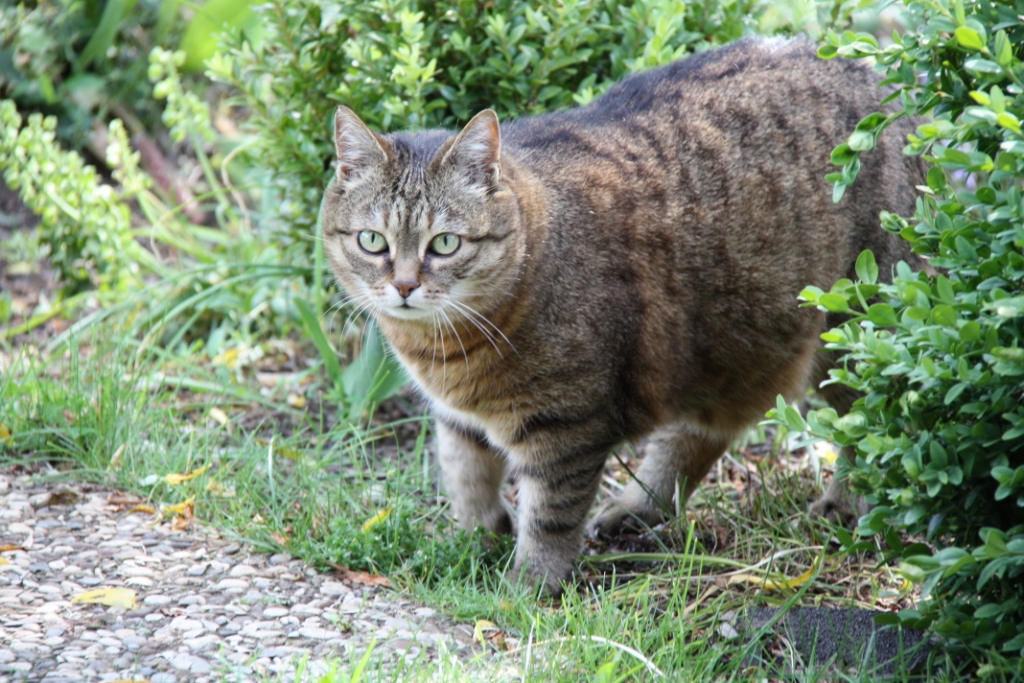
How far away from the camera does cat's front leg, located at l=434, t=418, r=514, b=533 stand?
12.0 feet

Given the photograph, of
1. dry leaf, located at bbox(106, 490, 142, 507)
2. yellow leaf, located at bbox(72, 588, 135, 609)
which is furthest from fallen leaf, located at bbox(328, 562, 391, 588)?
dry leaf, located at bbox(106, 490, 142, 507)

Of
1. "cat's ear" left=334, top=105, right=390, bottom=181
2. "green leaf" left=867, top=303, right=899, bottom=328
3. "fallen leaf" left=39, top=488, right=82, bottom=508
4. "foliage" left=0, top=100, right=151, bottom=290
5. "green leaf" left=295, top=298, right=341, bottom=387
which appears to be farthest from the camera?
"foliage" left=0, top=100, right=151, bottom=290

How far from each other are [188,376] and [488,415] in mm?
1955

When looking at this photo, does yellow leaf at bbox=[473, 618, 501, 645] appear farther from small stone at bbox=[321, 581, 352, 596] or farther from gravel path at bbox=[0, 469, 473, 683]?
small stone at bbox=[321, 581, 352, 596]

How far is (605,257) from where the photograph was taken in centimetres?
340

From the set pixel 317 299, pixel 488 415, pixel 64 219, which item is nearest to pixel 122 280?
pixel 64 219

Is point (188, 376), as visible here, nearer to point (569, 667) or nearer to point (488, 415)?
point (488, 415)

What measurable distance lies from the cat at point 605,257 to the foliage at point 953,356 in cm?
97

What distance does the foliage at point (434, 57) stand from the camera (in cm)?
398

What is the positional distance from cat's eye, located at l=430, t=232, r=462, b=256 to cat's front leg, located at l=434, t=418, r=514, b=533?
683mm

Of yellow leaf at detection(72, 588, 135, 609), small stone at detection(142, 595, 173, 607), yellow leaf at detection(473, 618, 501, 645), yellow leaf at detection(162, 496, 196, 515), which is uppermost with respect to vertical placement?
yellow leaf at detection(72, 588, 135, 609)

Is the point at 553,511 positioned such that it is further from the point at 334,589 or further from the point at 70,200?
the point at 70,200

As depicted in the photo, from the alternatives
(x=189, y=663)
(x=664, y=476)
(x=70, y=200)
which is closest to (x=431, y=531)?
(x=664, y=476)

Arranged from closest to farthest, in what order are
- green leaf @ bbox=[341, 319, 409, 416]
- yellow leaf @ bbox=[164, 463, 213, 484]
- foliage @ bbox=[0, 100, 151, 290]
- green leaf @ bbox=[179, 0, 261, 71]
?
yellow leaf @ bbox=[164, 463, 213, 484] < green leaf @ bbox=[341, 319, 409, 416] < foliage @ bbox=[0, 100, 151, 290] < green leaf @ bbox=[179, 0, 261, 71]
